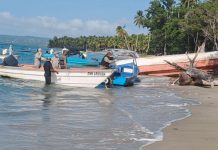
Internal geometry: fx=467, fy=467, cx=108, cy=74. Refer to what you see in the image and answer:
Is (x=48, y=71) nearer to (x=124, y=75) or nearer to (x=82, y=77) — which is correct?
(x=82, y=77)

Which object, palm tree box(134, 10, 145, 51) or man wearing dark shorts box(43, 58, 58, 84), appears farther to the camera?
palm tree box(134, 10, 145, 51)

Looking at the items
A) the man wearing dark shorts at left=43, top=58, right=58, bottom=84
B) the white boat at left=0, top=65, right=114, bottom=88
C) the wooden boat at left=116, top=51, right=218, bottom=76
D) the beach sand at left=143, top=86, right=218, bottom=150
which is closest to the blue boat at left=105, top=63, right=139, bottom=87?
the white boat at left=0, top=65, right=114, bottom=88

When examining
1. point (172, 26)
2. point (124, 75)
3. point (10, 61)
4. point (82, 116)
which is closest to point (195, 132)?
point (82, 116)

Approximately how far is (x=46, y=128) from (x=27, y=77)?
13.2 metres

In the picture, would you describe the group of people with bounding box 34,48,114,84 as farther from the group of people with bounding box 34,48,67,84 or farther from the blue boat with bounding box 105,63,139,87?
the blue boat with bounding box 105,63,139,87

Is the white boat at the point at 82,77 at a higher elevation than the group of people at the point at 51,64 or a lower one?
lower

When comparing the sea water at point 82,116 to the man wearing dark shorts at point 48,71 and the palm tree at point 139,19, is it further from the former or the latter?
the palm tree at point 139,19

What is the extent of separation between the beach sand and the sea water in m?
0.29

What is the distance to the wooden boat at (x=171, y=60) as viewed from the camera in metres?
31.8

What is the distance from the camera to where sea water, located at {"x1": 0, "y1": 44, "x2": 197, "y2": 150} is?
29.9 feet

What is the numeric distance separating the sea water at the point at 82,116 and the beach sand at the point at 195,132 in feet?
0.94

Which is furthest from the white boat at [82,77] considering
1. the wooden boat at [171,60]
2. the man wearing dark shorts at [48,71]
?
the wooden boat at [171,60]

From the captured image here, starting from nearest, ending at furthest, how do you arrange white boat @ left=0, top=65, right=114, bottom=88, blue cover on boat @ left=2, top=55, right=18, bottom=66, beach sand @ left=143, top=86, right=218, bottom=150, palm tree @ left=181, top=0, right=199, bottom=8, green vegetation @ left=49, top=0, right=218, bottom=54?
beach sand @ left=143, top=86, right=218, bottom=150 → white boat @ left=0, top=65, right=114, bottom=88 → blue cover on boat @ left=2, top=55, right=18, bottom=66 → green vegetation @ left=49, top=0, right=218, bottom=54 → palm tree @ left=181, top=0, right=199, bottom=8

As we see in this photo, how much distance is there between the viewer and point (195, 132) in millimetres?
10430
